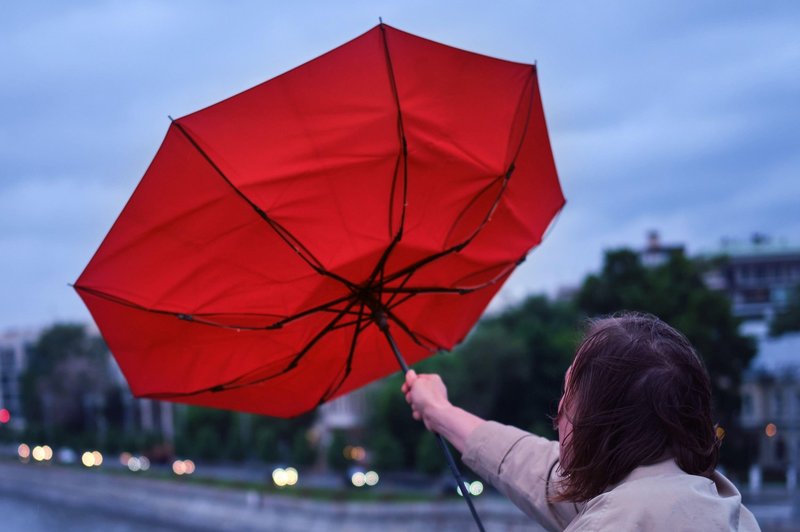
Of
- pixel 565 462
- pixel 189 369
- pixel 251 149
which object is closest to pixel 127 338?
pixel 189 369

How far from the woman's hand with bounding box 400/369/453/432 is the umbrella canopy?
0.32m

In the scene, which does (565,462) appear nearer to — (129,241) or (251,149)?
(251,149)

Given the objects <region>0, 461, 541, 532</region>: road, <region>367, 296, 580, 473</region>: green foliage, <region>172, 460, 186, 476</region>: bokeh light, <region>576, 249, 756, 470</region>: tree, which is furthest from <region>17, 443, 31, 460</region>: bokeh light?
<region>576, 249, 756, 470</region>: tree

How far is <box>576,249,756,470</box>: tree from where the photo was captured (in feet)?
112

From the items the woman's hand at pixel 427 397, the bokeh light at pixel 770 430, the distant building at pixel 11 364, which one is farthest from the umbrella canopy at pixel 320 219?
the distant building at pixel 11 364

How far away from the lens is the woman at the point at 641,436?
1300 millimetres

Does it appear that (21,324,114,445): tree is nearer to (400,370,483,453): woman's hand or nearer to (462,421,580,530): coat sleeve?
(400,370,483,453): woman's hand

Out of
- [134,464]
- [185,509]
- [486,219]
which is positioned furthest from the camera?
[134,464]

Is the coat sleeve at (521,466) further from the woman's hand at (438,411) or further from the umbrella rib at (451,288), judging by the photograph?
the umbrella rib at (451,288)

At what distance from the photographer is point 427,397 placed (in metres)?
2.51

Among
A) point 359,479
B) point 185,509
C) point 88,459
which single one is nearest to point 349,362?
point 359,479

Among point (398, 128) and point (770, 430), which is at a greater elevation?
point (398, 128)

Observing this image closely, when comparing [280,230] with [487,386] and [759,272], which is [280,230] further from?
[759,272]

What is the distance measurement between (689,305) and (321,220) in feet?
112
